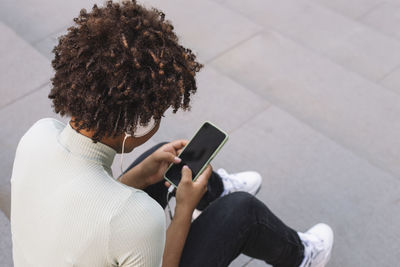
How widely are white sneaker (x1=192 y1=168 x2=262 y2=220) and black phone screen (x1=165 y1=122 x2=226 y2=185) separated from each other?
1.57ft

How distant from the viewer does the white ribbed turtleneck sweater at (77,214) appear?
47.4 inches

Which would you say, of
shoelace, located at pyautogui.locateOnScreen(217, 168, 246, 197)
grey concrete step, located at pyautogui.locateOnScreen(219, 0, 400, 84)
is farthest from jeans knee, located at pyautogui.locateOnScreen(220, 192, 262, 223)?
grey concrete step, located at pyautogui.locateOnScreen(219, 0, 400, 84)

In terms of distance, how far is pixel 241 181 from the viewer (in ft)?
7.87

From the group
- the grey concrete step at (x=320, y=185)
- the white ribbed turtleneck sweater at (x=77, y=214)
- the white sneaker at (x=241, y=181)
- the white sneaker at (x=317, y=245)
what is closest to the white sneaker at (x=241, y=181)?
the white sneaker at (x=241, y=181)

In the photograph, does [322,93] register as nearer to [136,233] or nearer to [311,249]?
[311,249]

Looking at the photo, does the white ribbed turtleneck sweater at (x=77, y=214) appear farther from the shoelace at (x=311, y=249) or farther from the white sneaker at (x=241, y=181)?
the white sneaker at (x=241, y=181)

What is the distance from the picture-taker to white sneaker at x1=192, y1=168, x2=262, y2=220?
235cm

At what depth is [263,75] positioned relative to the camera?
323 centimetres

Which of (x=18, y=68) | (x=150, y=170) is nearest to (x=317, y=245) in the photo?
(x=150, y=170)

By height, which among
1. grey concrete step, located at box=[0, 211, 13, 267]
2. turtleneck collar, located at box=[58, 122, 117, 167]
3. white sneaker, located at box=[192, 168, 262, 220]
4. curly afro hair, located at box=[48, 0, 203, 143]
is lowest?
white sneaker, located at box=[192, 168, 262, 220]

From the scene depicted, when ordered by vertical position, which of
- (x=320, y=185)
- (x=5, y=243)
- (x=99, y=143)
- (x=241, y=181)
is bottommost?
(x=320, y=185)

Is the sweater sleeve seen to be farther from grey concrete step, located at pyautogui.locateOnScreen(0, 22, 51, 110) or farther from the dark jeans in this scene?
grey concrete step, located at pyautogui.locateOnScreen(0, 22, 51, 110)

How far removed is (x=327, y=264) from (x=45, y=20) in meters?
2.55

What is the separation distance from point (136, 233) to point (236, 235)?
61 centimetres
